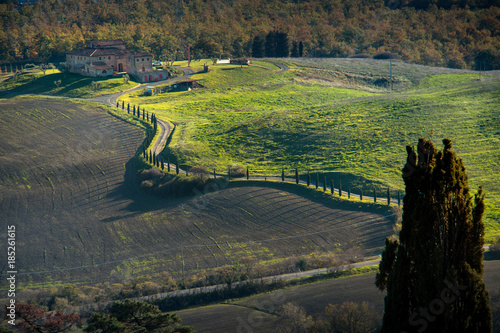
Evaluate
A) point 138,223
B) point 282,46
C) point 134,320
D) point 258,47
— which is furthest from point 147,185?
point 282,46

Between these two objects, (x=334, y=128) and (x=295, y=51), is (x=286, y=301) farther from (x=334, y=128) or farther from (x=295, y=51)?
(x=295, y=51)

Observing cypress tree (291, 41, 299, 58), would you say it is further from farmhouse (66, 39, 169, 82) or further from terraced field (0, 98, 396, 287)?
terraced field (0, 98, 396, 287)

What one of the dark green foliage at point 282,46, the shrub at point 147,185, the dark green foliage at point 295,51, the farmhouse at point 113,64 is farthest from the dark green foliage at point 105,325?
the dark green foliage at point 295,51

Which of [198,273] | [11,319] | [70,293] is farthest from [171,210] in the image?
[11,319]

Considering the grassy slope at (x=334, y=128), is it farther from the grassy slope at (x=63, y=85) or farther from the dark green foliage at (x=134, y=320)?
the dark green foliage at (x=134, y=320)

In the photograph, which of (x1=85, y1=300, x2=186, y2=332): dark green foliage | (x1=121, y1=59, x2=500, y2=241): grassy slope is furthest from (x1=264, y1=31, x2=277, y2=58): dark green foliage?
(x1=85, y1=300, x2=186, y2=332): dark green foliage
